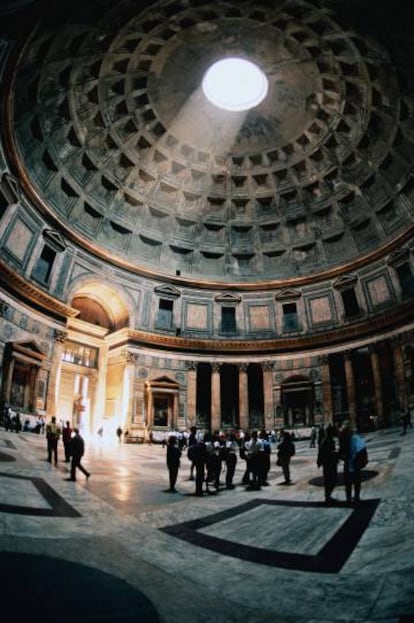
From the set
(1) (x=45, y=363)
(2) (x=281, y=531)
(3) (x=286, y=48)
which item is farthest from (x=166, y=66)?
(2) (x=281, y=531)

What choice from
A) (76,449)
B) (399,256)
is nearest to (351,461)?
(76,449)

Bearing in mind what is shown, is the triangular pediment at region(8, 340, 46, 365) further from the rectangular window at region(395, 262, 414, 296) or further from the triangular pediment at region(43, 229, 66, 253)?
the rectangular window at region(395, 262, 414, 296)

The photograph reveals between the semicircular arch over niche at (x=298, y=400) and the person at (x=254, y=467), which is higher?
the semicircular arch over niche at (x=298, y=400)

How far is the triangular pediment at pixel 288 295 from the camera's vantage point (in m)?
30.5

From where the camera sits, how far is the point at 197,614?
10.6ft

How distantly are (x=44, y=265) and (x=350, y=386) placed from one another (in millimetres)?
21390

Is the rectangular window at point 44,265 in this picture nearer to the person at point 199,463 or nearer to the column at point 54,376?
the column at point 54,376

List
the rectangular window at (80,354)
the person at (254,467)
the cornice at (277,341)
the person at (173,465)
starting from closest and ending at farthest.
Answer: the person at (173,465), the person at (254,467), the cornice at (277,341), the rectangular window at (80,354)

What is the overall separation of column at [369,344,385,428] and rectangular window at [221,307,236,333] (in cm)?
1025

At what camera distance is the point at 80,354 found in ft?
92.6

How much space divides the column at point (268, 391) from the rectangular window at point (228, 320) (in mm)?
3854

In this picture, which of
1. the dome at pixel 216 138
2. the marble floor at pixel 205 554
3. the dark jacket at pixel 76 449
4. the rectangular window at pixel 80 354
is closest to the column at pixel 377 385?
the dome at pixel 216 138

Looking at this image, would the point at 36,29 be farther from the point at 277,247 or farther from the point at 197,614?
the point at 277,247

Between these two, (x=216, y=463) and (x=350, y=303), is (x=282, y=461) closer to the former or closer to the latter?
(x=216, y=463)
